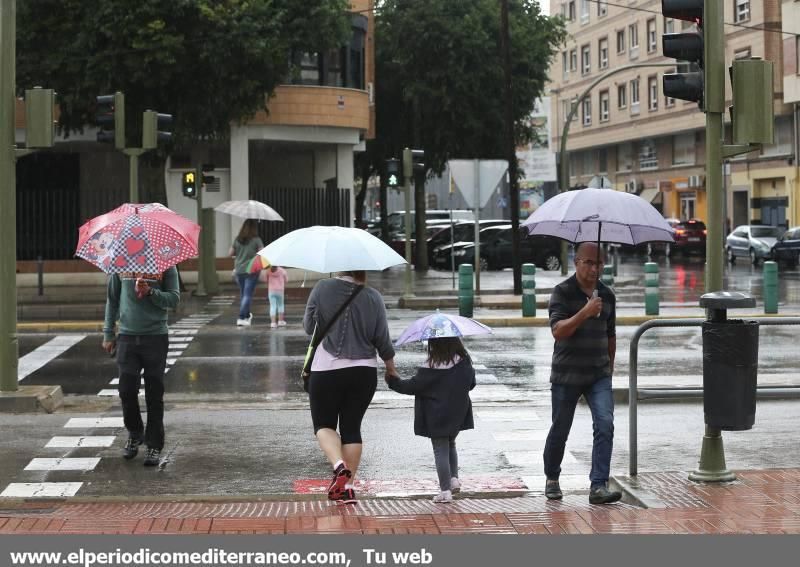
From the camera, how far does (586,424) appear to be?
38.3 ft

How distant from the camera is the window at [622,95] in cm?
7231

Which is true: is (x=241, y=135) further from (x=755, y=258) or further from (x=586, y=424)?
(x=586, y=424)

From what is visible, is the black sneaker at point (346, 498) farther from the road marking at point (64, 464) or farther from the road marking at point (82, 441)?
the road marking at point (82, 441)

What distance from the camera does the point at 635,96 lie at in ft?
233

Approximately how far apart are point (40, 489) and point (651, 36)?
62.6 m

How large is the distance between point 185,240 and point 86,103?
23.8 m

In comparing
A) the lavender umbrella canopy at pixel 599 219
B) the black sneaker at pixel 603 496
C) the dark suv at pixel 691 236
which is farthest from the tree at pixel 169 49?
the dark suv at pixel 691 236

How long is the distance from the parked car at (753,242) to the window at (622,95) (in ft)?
67.9

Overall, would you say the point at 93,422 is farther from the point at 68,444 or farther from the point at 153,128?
the point at 153,128

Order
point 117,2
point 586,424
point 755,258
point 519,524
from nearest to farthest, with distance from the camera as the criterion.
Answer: point 519,524, point 586,424, point 117,2, point 755,258

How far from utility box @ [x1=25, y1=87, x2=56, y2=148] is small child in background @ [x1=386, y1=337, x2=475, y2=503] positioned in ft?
18.4

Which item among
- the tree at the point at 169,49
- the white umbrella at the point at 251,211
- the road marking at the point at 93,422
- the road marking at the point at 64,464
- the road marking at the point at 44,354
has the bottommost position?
the road marking at the point at 64,464

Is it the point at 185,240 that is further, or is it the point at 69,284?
the point at 69,284

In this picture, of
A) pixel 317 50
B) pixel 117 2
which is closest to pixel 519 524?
pixel 117 2
